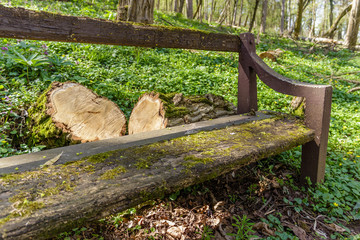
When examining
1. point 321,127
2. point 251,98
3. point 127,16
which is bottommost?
point 321,127

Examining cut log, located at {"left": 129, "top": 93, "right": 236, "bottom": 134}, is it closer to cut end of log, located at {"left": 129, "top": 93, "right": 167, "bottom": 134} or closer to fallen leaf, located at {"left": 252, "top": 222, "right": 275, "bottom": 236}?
cut end of log, located at {"left": 129, "top": 93, "right": 167, "bottom": 134}

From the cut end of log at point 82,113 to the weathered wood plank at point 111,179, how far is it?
0.95 m

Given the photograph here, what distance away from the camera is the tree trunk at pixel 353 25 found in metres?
10.3

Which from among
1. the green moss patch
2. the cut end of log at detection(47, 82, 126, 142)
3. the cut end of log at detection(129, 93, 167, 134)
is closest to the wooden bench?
the green moss patch

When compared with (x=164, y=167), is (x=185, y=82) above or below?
above

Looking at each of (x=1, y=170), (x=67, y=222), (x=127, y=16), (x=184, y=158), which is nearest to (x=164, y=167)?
(x=184, y=158)

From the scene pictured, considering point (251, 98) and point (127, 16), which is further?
point (127, 16)

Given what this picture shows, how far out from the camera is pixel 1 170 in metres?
1.04

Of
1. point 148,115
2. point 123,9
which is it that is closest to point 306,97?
point 148,115

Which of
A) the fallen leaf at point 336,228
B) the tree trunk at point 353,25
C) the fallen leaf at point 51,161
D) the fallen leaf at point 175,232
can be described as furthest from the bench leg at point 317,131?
the tree trunk at point 353,25

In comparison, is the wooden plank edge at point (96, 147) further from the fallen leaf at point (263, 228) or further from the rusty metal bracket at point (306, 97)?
the fallen leaf at point (263, 228)

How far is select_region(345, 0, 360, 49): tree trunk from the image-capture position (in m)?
10.3

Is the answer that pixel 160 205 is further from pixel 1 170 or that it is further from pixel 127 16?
pixel 127 16

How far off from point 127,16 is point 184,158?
14.6 feet
